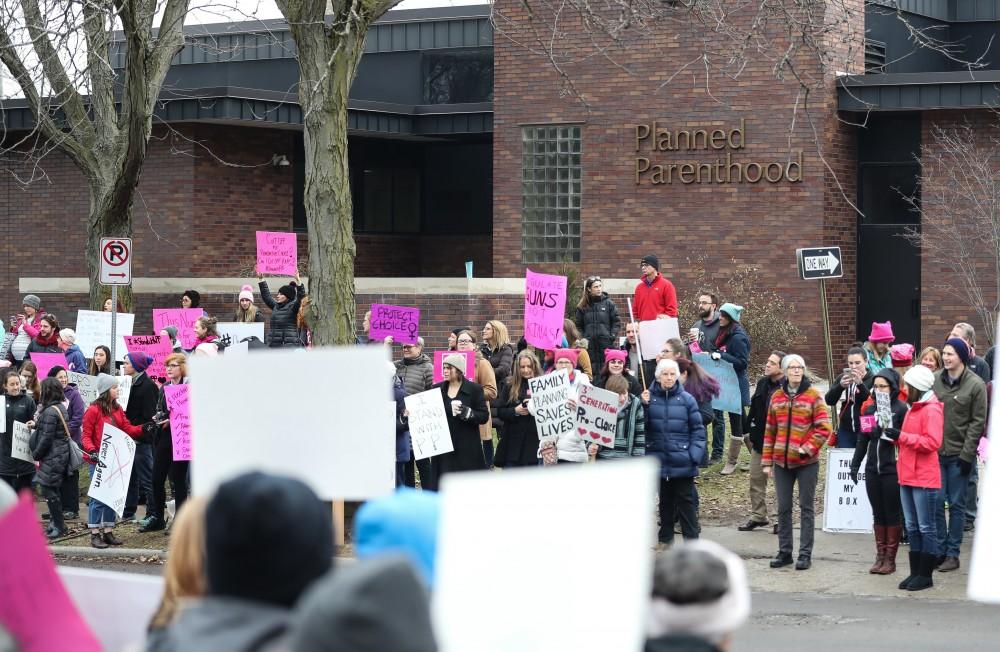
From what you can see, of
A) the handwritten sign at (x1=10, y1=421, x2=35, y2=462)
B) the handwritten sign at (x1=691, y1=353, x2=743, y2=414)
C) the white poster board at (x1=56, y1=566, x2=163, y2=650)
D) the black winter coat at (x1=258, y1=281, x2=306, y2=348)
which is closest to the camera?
the white poster board at (x1=56, y1=566, x2=163, y2=650)

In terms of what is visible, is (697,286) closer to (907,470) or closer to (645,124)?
(645,124)

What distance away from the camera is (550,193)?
26281 mm

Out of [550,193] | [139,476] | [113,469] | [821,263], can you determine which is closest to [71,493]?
[139,476]

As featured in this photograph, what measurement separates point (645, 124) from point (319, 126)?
487 inches

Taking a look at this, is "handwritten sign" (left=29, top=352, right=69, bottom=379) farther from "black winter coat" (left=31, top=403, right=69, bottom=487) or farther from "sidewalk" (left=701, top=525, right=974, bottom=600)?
"sidewalk" (left=701, top=525, right=974, bottom=600)

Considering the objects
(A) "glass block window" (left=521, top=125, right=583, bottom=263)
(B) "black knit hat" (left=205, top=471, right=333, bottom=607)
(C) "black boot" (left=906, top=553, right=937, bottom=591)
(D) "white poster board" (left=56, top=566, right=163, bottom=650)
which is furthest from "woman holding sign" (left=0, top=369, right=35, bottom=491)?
(A) "glass block window" (left=521, top=125, right=583, bottom=263)

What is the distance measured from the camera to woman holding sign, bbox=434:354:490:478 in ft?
43.7

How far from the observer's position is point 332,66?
44.9 ft

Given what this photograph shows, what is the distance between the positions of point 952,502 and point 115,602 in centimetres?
870

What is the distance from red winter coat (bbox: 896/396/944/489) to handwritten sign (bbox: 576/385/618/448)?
7.91ft

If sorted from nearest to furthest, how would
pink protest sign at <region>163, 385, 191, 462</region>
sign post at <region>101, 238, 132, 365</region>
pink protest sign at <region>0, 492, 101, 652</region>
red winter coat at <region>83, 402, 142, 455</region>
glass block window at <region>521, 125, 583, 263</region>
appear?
pink protest sign at <region>0, 492, 101, 652</region> < pink protest sign at <region>163, 385, 191, 462</region> < red winter coat at <region>83, 402, 142, 455</region> < sign post at <region>101, 238, 132, 365</region> < glass block window at <region>521, 125, 583, 263</region>

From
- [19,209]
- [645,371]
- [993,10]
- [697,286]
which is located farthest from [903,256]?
[19,209]

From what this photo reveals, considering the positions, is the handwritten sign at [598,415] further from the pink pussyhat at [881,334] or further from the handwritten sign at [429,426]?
the pink pussyhat at [881,334]

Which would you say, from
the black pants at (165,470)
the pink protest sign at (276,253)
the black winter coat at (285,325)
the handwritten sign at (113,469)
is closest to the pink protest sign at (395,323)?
the black winter coat at (285,325)
